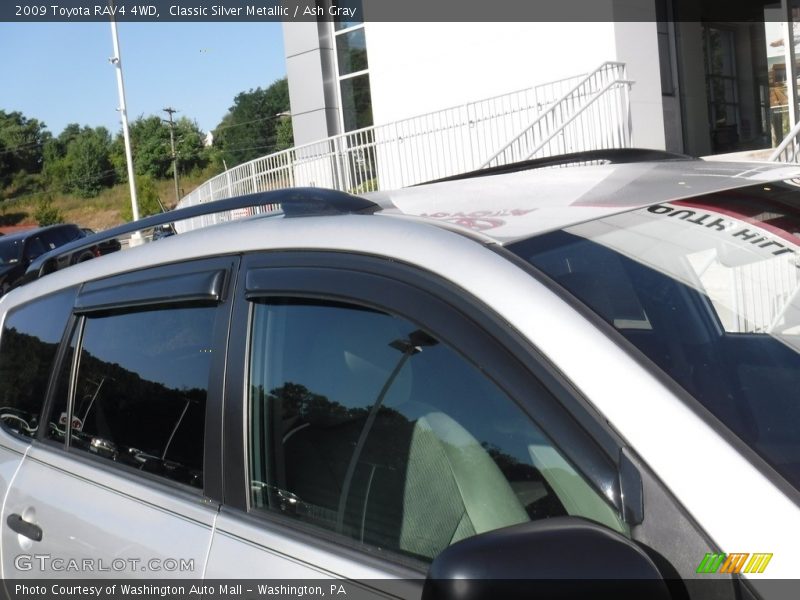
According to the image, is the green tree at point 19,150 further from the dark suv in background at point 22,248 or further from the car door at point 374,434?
the car door at point 374,434

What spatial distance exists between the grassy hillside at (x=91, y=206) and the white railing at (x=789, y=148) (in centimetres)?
8594

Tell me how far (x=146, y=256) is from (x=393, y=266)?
0.97m

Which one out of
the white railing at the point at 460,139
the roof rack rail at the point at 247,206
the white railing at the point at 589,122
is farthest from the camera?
the white railing at the point at 460,139

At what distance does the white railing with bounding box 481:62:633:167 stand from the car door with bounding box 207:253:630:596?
10.8 meters

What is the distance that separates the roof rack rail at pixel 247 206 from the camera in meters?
A: 2.15

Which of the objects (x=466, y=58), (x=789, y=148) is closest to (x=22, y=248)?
(x=466, y=58)

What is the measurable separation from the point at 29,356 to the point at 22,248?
16.9 metres

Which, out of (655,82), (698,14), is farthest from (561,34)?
(698,14)

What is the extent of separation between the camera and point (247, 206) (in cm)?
245

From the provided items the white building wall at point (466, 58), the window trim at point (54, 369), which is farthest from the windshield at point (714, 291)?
the white building wall at point (466, 58)

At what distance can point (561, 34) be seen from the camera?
14.3 metres

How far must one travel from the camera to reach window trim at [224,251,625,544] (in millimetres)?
1363

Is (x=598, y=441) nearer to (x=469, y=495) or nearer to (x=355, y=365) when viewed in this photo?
(x=469, y=495)

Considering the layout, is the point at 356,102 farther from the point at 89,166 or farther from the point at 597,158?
the point at 89,166
